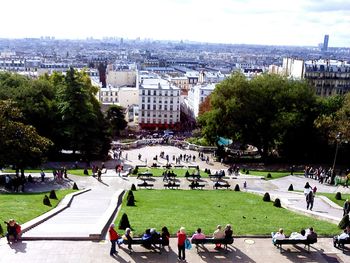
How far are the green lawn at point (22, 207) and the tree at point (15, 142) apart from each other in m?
8.47

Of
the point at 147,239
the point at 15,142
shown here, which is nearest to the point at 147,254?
the point at 147,239

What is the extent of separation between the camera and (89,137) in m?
58.7

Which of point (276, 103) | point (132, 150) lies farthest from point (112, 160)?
point (276, 103)

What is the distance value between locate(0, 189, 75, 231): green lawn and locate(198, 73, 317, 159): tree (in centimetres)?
3239

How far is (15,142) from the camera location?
3856 centimetres

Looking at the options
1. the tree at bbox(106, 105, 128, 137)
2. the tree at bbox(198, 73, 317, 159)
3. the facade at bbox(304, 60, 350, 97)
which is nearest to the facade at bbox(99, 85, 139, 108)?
the tree at bbox(106, 105, 128, 137)

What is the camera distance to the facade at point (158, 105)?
111 m

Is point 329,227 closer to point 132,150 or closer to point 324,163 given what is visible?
point 324,163

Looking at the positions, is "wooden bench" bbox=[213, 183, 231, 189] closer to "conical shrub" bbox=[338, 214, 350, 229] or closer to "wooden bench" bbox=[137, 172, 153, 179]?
"wooden bench" bbox=[137, 172, 153, 179]

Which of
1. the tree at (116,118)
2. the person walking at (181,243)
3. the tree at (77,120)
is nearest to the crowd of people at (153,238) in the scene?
the person walking at (181,243)

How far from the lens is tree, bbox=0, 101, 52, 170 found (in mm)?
38000

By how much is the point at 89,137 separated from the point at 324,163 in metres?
32.3

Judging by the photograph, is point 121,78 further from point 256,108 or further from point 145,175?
point 145,175

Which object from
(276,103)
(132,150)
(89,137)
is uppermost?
(276,103)
